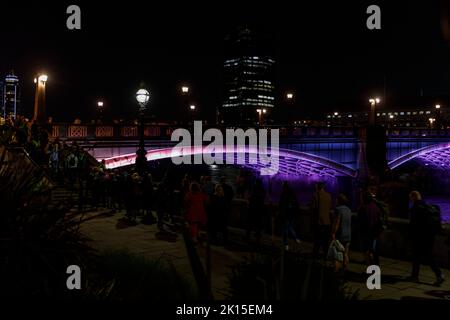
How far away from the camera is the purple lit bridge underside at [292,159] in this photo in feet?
102

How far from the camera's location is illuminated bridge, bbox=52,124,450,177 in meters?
28.0

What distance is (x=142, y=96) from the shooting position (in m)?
19.8

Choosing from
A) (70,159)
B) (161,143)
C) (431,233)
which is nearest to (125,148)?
(161,143)

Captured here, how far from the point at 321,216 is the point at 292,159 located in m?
37.0

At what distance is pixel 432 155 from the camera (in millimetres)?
65500

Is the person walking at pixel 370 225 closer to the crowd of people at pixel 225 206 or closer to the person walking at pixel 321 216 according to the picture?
the crowd of people at pixel 225 206

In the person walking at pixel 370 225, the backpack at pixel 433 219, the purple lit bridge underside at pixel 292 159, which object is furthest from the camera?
the purple lit bridge underside at pixel 292 159

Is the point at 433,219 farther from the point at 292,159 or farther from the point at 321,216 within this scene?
the point at 292,159

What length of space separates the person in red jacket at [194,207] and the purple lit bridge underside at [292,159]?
55.4 ft

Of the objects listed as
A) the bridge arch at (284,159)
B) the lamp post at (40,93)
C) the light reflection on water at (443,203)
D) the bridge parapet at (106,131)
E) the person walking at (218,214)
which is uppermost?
A: the lamp post at (40,93)

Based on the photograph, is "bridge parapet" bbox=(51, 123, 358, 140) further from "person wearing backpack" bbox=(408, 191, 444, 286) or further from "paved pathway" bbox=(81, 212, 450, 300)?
"person wearing backpack" bbox=(408, 191, 444, 286)

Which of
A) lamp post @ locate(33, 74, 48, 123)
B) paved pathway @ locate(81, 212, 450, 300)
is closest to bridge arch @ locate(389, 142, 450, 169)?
lamp post @ locate(33, 74, 48, 123)

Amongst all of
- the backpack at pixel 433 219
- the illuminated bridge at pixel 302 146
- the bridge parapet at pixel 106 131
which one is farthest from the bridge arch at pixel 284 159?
the backpack at pixel 433 219

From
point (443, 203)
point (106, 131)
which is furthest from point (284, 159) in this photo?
point (106, 131)
